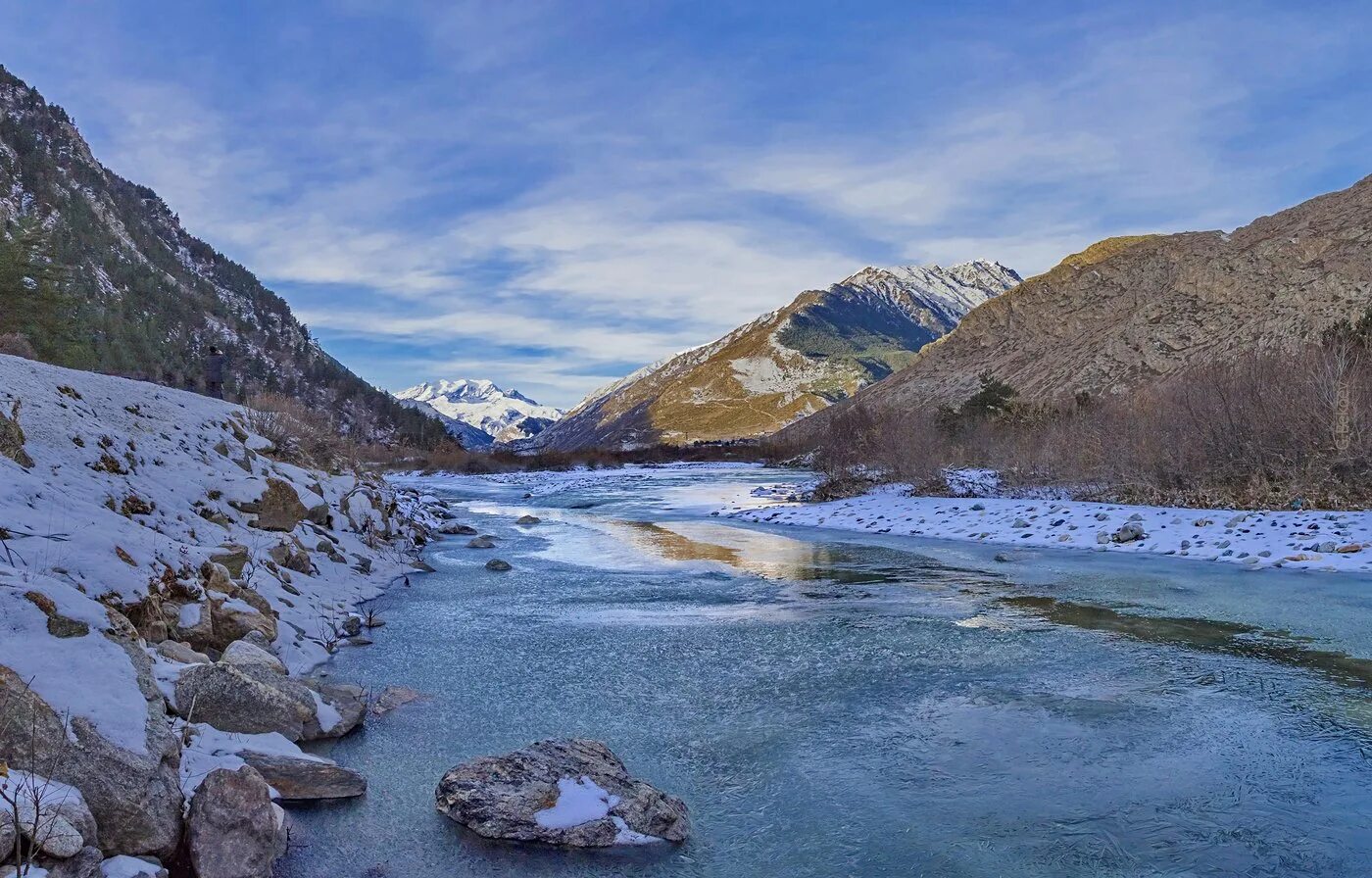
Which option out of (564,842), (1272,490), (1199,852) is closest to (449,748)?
(564,842)

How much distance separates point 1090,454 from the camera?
30562mm

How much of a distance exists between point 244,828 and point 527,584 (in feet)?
40.7

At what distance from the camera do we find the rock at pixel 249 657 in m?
8.20

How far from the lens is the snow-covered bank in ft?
59.9

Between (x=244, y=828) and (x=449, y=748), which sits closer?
(x=244, y=828)

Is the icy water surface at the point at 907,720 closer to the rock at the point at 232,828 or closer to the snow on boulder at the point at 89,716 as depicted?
Answer: the rock at the point at 232,828

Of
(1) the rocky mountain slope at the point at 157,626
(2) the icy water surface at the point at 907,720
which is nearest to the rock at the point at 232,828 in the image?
(1) the rocky mountain slope at the point at 157,626

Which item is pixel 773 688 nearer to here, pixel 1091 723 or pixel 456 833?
pixel 1091 723

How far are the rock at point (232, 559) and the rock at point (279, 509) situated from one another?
125 inches

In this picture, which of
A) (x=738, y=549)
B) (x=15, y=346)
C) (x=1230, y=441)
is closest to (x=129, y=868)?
(x=738, y=549)

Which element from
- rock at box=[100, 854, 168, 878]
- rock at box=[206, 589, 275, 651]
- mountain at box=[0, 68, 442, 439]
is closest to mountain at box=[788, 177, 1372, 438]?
rock at box=[206, 589, 275, 651]

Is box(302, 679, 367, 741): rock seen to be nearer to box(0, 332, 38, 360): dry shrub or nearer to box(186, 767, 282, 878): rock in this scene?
box(186, 767, 282, 878): rock

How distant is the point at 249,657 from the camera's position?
8.56 meters

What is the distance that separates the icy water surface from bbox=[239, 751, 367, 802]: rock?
0.21m
